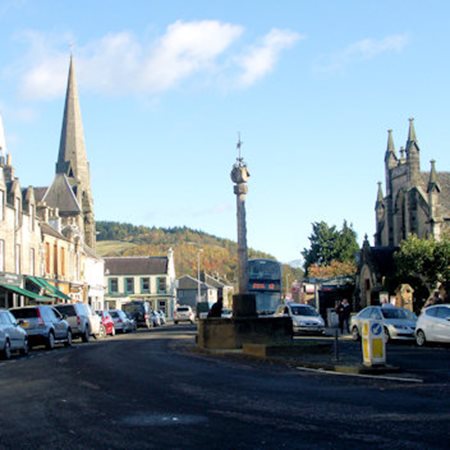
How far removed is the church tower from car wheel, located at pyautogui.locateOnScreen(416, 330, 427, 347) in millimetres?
64038

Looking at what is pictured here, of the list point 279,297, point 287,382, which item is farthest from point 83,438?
point 279,297

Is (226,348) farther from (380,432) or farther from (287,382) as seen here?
(380,432)

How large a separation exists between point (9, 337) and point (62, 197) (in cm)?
5806

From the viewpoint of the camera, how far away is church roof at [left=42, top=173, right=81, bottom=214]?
259ft

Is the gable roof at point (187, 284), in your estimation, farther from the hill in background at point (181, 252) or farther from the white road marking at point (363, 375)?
the white road marking at point (363, 375)

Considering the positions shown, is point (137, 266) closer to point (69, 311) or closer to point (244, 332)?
point (69, 311)

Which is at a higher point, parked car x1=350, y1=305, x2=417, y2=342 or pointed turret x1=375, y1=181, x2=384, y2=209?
pointed turret x1=375, y1=181, x2=384, y2=209

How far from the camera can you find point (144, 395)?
11.9 meters

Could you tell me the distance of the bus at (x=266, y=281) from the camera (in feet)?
143

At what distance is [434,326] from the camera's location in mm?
25297

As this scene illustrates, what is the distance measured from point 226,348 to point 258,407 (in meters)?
13.4

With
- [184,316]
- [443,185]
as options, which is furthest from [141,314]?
[443,185]

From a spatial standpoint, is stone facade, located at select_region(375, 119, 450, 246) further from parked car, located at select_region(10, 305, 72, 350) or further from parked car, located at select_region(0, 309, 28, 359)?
parked car, located at select_region(0, 309, 28, 359)

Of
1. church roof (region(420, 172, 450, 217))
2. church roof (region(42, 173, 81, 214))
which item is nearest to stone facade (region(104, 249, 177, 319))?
church roof (region(42, 173, 81, 214))
